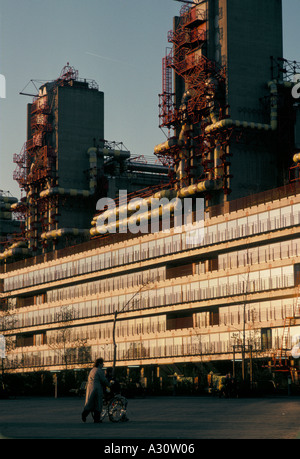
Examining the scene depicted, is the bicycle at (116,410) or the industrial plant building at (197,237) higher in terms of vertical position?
the industrial plant building at (197,237)

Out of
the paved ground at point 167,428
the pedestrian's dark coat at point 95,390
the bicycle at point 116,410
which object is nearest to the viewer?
the paved ground at point 167,428

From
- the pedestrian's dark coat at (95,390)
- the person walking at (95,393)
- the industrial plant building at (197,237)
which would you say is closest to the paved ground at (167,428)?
the person walking at (95,393)

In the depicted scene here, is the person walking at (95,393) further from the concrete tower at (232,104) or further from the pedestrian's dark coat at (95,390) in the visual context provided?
the concrete tower at (232,104)

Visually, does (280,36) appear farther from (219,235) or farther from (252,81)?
(219,235)

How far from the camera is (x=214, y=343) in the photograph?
91.4 m

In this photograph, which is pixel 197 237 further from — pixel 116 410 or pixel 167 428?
pixel 167 428

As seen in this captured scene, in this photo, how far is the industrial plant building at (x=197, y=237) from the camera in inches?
3388

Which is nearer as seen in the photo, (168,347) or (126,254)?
(168,347)

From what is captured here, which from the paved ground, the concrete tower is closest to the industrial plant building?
the concrete tower

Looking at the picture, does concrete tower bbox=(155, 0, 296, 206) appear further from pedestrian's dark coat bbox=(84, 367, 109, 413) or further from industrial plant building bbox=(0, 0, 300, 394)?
pedestrian's dark coat bbox=(84, 367, 109, 413)

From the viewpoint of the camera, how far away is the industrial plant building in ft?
282

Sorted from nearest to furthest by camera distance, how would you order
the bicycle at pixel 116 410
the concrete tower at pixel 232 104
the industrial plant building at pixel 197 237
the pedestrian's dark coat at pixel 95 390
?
the pedestrian's dark coat at pixel 95 390, the bicycle at pixel 116 410, the industrial plant building at pixel 197 237, the concrete tower at pixel 232 104
